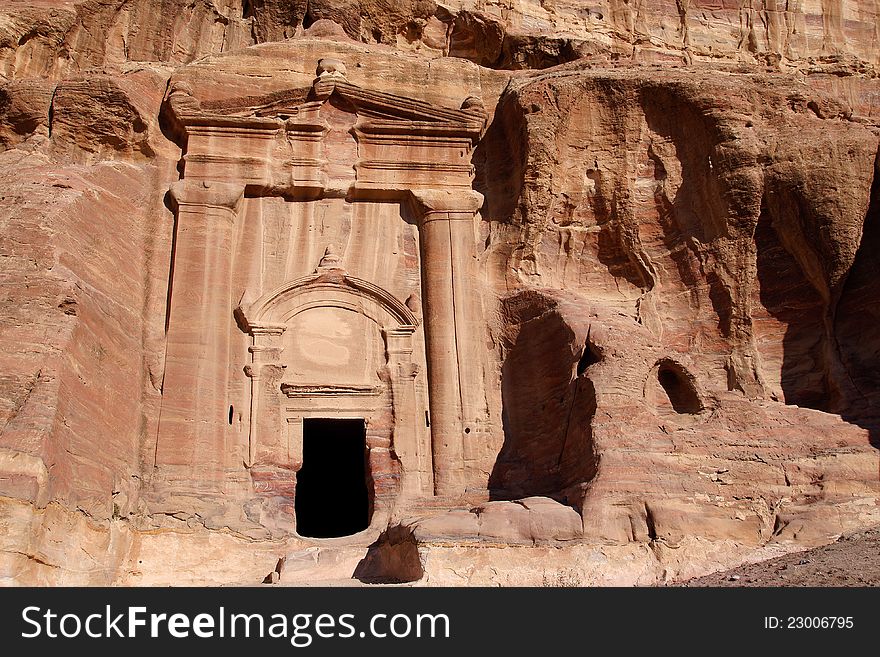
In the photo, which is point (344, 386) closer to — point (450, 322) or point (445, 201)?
point (450, 322)

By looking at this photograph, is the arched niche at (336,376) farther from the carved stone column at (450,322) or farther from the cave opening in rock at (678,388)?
the cave opening in rock at (678,388)

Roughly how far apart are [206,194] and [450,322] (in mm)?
4479

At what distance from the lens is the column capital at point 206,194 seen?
17.8m

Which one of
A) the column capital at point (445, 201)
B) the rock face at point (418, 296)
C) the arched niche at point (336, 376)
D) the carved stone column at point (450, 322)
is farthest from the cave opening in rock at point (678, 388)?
the column capital at point (445, 201)

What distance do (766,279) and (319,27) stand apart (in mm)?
9360

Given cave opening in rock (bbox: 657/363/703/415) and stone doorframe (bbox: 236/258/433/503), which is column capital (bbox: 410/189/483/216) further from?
cave opening in rock (bbox: 657/363/703/415)

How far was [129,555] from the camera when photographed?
1473 cm

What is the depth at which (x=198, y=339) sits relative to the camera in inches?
664

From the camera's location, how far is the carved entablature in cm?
1825

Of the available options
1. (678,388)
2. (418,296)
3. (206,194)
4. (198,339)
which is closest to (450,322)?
(418,296)

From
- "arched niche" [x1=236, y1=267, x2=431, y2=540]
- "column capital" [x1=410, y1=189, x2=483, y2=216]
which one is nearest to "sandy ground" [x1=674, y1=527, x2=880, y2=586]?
"arched niche" [x1=236, y1=267, x2=431, y2=540]

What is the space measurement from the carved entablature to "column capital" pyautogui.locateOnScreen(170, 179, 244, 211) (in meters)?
0.20

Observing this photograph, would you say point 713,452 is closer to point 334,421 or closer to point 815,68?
point 334,421
